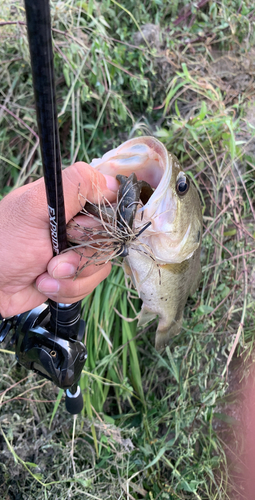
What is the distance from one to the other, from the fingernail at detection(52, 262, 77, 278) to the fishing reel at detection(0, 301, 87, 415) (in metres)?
0.10

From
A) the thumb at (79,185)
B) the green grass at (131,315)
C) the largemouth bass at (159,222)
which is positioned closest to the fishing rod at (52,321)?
the thumb at (79,185)

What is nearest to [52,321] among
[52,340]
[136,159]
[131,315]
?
[52,340]

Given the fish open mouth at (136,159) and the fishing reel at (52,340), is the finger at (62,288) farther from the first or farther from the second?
the fish open mouth at (136,159)

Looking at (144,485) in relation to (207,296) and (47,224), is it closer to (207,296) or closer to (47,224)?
(207,296)

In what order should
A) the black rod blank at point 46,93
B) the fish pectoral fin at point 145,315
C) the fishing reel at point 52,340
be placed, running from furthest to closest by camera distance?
the fish pectoral fin at point 145,315 < the fishing reel at point 52,340 < the black rod blank at point 46,93

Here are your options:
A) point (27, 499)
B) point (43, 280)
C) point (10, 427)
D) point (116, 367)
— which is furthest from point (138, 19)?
point (27, 499)

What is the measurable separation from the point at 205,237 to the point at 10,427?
4.63 ft

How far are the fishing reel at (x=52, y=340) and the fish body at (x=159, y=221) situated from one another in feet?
0.89

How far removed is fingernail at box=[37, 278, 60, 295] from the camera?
0.96 meters

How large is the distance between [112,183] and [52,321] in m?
0.47

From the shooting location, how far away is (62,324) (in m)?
0.95

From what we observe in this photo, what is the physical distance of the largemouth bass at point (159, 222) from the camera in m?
0.85

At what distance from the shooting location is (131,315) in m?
1.83

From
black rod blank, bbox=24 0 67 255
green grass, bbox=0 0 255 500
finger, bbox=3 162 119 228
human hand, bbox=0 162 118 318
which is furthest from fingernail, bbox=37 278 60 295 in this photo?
green grass, bbox=0 0 255 500
